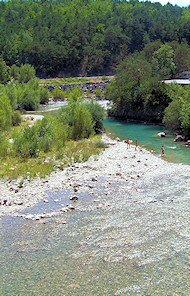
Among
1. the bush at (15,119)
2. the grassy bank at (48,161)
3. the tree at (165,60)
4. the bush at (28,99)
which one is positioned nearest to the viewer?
the grassy bank at (48,161)

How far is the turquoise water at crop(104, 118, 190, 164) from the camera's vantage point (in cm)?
4672

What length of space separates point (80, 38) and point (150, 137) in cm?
10932

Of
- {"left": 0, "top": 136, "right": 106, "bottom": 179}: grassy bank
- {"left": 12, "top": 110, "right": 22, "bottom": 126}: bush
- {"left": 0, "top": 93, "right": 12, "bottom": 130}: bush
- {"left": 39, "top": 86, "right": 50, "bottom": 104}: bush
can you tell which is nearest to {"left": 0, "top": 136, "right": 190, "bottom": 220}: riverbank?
{"left": 0, "top": 136, "right": 106, "bottom": 179}: grassy bank

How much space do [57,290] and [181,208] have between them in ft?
41.6

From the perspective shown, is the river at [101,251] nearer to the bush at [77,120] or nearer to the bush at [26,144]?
the bush at [26,144]

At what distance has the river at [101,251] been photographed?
20.0 metres

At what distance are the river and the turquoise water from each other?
47.5 feet

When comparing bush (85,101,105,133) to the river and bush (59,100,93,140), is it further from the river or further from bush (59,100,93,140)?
the river

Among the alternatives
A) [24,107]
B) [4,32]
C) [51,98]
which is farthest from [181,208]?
Answer: [4,32]

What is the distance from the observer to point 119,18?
592 ft

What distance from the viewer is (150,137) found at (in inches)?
2290

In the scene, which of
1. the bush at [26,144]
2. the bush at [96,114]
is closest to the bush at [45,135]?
the bush at [26,144]

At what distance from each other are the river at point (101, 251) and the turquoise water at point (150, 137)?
14469 millimetres

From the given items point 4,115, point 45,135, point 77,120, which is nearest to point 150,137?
point 77,120
